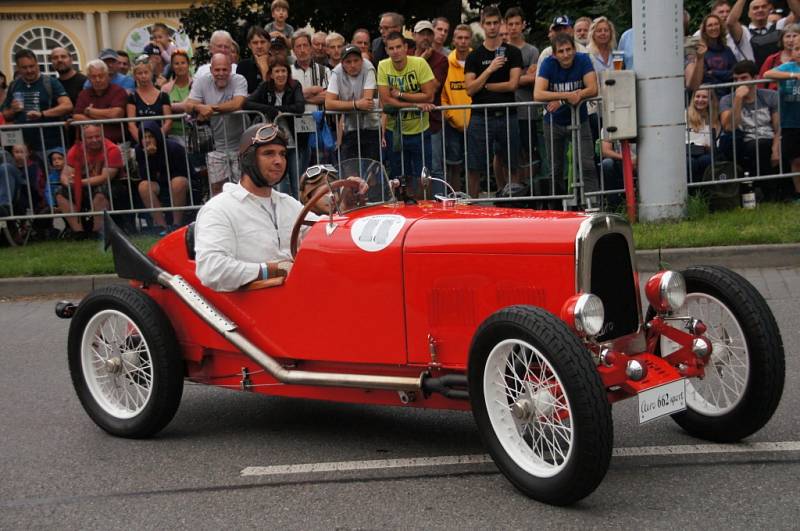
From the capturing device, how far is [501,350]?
14.4 feet

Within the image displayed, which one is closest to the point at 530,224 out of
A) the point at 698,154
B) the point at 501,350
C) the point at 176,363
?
the point at 501,350

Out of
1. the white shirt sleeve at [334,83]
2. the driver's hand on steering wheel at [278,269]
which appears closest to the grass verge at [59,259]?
the white shirt sleeve at [334,83]

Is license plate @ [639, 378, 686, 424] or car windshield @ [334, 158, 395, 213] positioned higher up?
car windshield @ [334, 158, 395, 213]

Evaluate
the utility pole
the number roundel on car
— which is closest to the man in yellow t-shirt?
the utility pole

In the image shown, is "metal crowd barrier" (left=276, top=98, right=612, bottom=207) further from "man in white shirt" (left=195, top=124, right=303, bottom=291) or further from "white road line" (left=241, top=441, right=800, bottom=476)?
"white road line" (left=241, top=441, right=800, bottom=476)

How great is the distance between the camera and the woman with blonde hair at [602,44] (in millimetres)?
11672

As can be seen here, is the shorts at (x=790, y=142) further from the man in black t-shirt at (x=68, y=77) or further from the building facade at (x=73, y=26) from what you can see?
the building facade at (x=73, y=26)

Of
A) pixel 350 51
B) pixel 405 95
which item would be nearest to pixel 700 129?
pixel 405 95

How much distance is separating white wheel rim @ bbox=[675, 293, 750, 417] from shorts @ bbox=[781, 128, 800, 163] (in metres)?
7.05

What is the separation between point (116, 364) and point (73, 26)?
1484 inches

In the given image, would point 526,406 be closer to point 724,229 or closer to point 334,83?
point 724,229

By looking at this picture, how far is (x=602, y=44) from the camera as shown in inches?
460

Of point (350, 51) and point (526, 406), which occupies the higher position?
point (350, 51)

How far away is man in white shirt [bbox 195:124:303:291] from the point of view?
5566 millimetres
